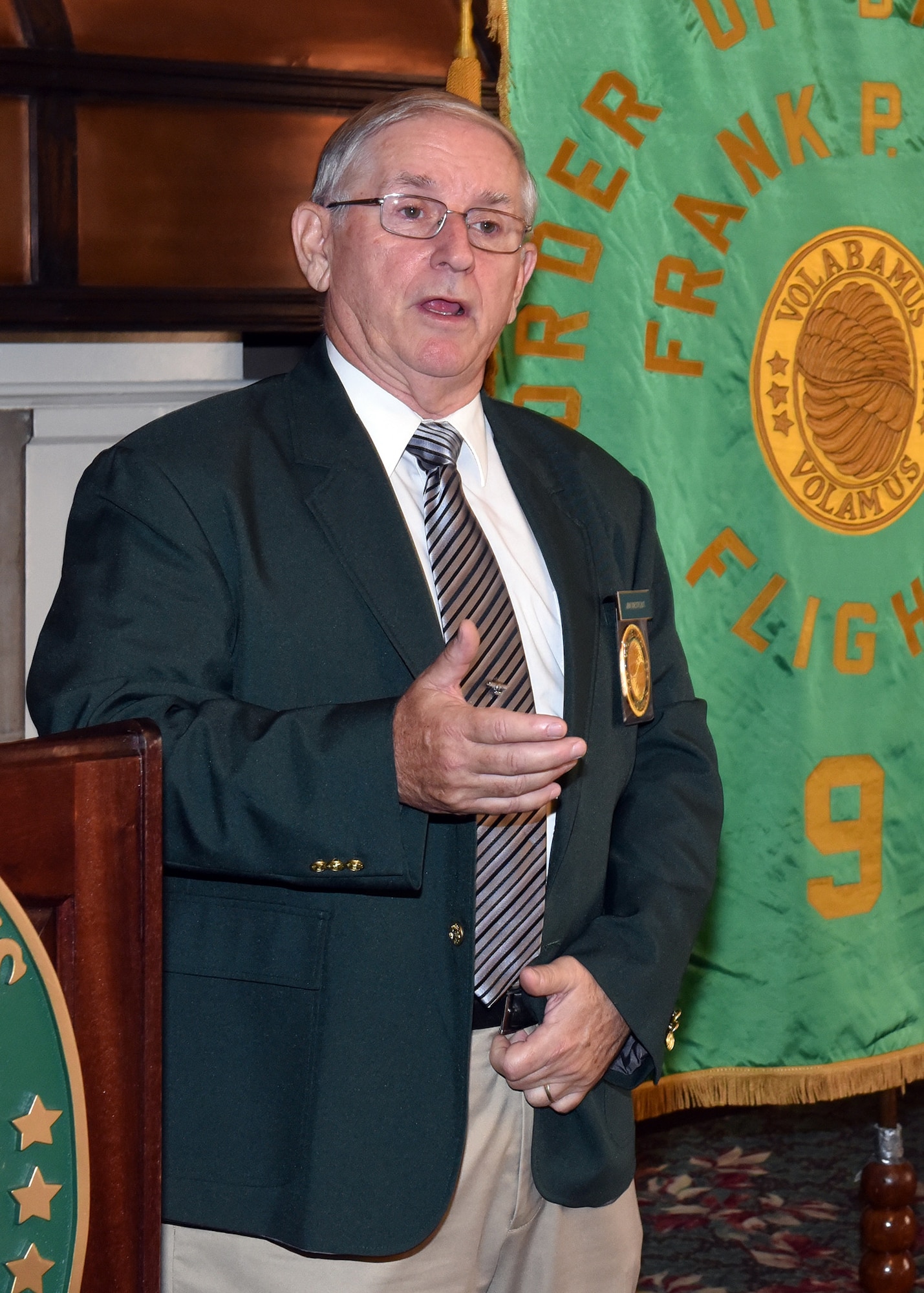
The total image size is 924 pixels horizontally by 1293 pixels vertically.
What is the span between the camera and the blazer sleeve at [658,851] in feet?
4.43

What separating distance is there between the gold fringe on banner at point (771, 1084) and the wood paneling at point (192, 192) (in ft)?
4.25

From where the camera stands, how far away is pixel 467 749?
1.03 meters

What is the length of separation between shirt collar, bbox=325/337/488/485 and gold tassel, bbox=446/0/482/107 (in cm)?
58

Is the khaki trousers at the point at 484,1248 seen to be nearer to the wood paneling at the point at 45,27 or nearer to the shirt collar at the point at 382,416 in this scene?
the shirt collar at the point at 382,416

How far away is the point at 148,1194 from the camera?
78 cm

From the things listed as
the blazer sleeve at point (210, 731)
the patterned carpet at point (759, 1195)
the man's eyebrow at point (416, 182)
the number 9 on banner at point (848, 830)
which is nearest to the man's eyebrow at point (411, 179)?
the man's eyebrow at point (416, 182)

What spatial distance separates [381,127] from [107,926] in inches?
35.9

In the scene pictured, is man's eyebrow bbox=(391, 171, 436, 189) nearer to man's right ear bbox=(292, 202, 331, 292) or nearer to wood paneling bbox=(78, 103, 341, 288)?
man's right ear bbox=(292, 202, 331, 292)

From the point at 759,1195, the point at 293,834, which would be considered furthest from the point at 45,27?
the point at 759,1195

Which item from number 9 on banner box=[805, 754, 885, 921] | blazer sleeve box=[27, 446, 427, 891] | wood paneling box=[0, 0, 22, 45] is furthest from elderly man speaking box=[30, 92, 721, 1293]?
number 9 on banner box=[805, 754, 885, 921]

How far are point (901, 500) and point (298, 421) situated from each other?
1.30 meters

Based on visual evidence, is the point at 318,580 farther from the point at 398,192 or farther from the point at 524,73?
the point at 524,73

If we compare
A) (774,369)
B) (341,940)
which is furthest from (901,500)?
(341,940)

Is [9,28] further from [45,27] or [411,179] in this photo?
[411,179]
